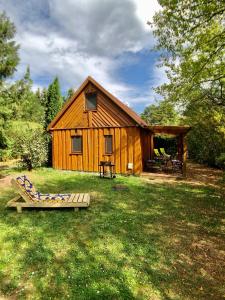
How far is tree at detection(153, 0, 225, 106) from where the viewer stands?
7.32 metres

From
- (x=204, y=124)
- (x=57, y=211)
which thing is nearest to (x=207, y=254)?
(x=57, y=211)

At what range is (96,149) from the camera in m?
15.6

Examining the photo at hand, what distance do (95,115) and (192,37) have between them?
833cm

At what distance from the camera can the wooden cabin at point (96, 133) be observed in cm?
1448

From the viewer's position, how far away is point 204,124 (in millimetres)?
17094

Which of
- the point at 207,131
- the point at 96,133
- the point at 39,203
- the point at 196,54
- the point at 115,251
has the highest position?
the point at 196,54

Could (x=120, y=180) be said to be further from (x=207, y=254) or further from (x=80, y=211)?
(x=207, y=254)

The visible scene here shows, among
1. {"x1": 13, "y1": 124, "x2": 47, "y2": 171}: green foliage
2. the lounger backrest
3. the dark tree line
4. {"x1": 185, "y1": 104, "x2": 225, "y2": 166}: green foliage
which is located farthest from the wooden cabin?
the lounger backrest

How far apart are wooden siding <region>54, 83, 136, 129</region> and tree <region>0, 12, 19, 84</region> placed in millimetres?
4720

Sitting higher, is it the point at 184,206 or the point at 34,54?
the point at 34,54

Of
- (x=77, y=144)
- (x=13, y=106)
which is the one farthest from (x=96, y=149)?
(x=13, y=106)

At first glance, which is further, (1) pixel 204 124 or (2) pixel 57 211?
(1) pixel 204 124

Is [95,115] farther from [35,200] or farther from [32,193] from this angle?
[35,200]

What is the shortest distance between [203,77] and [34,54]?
470 inches
